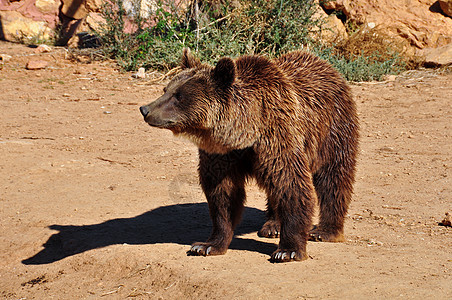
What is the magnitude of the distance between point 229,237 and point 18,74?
7.86m

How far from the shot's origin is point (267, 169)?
14.0 ft

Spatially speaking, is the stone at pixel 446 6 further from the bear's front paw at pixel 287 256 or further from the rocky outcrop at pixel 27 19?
the bear's front paw at pixel 287 256

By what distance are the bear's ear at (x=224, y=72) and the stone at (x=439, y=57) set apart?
8.27 m

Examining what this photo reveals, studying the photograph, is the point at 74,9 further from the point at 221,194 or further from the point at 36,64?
the point at 221,194

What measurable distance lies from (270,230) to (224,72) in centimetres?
175

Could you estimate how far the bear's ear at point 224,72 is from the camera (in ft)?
13.8

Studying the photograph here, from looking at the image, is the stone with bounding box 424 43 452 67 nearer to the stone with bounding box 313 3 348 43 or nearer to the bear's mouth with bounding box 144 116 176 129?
the stone with bounding box 313 3 348 43

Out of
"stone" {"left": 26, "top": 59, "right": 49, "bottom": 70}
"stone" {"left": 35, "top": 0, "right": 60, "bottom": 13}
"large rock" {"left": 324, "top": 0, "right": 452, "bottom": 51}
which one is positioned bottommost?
"stone" {"left": 26, "top": 59, "right": 49, "bottom": 70}

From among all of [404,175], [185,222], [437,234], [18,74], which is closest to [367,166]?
[404,175]

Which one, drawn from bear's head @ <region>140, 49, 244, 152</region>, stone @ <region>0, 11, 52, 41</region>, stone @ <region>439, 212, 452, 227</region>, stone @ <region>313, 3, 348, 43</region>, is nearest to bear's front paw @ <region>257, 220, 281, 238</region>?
bear's head @ <region>140, 49, 244, 152</region>

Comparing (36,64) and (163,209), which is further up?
(36,64)

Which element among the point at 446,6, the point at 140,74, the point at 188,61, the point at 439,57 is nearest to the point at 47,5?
the point at 140,74

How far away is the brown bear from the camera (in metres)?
4.24

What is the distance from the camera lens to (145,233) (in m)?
5.43
